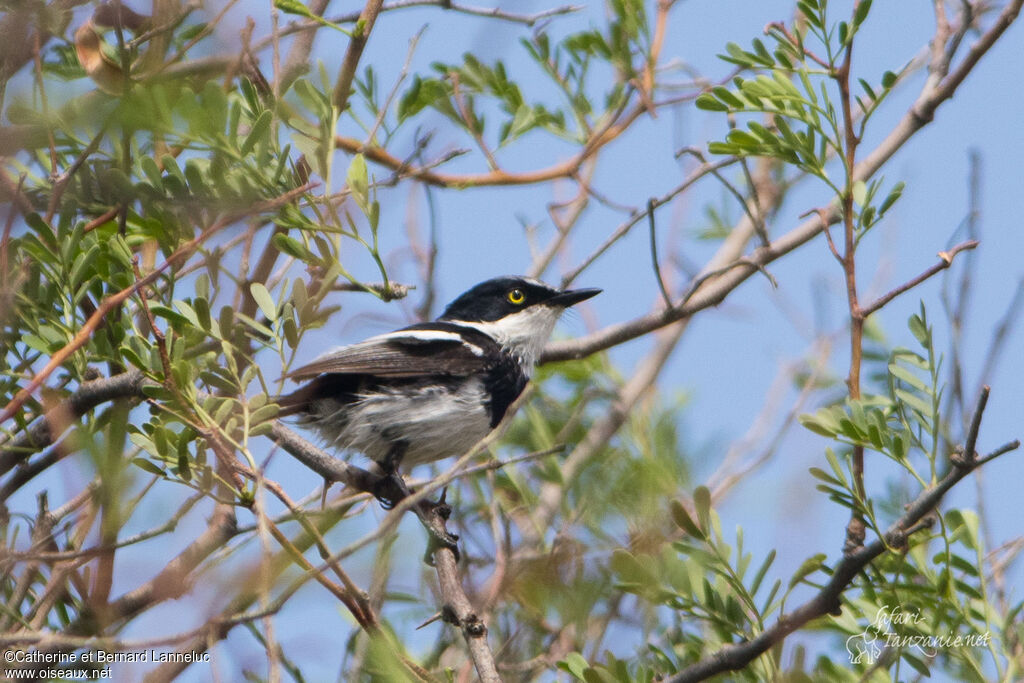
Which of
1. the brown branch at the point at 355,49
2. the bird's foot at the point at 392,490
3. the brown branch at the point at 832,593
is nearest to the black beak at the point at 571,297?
the bird's foot at the point at 392,490

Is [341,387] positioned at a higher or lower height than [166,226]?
lower

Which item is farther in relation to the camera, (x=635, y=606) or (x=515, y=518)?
(x=515, y=518)

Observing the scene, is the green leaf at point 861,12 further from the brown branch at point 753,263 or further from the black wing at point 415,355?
the black wing at point 415,355

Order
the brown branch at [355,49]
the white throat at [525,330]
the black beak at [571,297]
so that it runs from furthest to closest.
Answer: the black beak at [571,297] → the white throat at [525,330] → the brown branch at [355,49]

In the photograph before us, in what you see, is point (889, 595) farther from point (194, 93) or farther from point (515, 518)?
point (194, 93)

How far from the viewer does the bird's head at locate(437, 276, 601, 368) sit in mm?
5117

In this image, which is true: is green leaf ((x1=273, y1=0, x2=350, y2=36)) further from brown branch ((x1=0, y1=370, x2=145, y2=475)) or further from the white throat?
the white throat

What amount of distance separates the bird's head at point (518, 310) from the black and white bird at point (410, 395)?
0.34ft

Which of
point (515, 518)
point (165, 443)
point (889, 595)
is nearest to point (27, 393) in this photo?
point (165, 443)

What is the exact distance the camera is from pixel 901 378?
2.95 metres

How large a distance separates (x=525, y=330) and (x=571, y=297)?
12.0 inches

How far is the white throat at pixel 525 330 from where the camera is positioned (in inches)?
199

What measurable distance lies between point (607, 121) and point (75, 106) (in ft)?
9.86

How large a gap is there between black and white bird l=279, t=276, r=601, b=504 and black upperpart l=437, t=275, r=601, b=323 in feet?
1.39
